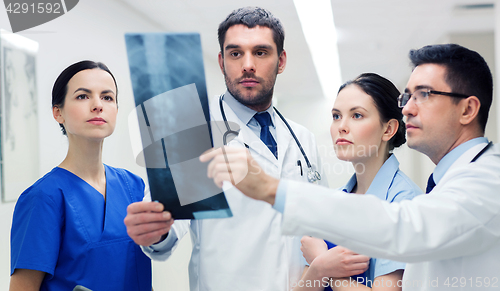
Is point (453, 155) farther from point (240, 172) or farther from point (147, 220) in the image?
point (147, 220)

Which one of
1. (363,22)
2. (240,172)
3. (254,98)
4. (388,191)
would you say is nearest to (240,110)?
(254,98)

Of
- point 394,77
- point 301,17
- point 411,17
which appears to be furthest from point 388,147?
point 394,77

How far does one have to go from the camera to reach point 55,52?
1824 mm

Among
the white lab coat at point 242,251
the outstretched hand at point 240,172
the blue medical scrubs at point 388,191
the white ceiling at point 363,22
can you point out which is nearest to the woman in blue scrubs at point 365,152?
the blue medical scrubs at point 388,191

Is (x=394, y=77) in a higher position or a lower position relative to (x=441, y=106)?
higher

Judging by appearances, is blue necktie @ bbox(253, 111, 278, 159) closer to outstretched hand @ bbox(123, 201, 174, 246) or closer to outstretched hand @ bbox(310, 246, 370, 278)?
outstretched hand @ bbox(310, 246, 370, 278)

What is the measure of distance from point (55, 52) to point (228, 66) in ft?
3.88

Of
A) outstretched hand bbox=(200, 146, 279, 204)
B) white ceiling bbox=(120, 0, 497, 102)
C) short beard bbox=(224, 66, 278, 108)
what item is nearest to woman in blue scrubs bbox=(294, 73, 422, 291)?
short beard bbox=(224, 66, 278, 108)

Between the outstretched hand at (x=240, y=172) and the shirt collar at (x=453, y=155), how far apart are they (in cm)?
45

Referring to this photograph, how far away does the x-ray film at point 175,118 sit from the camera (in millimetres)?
644

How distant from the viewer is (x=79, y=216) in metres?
1.09

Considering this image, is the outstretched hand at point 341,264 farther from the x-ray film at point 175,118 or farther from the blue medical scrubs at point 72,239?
the blue medical scrubs at point 72,239

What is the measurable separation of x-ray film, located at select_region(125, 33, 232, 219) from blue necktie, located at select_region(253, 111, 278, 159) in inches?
22.9

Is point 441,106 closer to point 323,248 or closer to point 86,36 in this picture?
point 323,248
